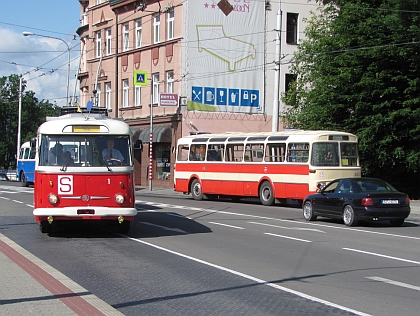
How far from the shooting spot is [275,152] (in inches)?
1116

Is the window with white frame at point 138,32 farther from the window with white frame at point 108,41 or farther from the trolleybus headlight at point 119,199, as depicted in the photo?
the trolleybus headlight at point 119,199

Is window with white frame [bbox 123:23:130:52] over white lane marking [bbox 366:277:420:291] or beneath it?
over

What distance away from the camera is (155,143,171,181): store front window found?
44719 mm

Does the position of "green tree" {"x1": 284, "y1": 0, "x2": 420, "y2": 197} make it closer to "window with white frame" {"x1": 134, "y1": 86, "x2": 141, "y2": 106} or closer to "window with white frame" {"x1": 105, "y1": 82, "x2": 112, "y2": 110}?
"window with white frame" {"x1": 134, "y1": 86, "x2": 141, "y2": 106}

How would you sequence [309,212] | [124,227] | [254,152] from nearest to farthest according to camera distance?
[124,227], [309,212], [254,152]

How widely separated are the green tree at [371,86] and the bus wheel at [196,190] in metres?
6.35

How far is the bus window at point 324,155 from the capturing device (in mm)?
26250

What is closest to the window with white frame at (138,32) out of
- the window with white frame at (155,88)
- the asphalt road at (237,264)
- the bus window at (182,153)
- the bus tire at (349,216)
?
the window with white frame at (155,88)

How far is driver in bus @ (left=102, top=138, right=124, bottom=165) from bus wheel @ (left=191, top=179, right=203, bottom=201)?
56.6 feet

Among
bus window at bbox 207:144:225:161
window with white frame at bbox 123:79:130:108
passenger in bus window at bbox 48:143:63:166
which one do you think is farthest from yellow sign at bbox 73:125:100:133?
window with white frame at bbox 123:79:130:108

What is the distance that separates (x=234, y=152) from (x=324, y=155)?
17.9ft

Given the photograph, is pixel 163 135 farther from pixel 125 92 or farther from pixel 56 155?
pixel 56 155

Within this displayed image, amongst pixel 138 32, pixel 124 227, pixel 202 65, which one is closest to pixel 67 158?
pixel 124 227

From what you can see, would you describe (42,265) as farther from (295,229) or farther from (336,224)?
(336,224)
